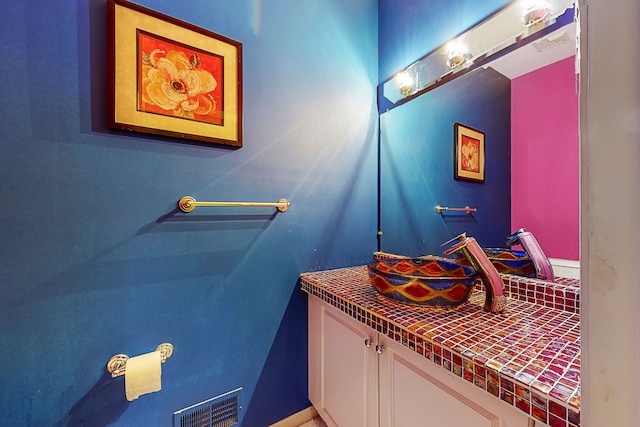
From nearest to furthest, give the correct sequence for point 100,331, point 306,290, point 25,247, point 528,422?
point 528,422
point 25,247
point 100,331
point 306,290

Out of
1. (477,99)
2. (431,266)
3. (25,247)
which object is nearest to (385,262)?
(431,266)

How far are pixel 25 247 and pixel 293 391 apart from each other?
1.19 m

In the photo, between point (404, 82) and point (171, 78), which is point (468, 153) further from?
point (171, 78)

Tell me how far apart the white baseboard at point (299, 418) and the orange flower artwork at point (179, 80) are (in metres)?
1.40

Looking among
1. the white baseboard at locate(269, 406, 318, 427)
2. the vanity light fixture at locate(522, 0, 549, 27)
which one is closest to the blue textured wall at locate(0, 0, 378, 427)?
the white baseboard at locate(269, 406, 318, 427)

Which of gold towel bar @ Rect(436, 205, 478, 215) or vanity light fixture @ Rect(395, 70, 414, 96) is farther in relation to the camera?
vanity light fixture @ Rect(395, 70, 414, 96)

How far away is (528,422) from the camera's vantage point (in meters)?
0.54

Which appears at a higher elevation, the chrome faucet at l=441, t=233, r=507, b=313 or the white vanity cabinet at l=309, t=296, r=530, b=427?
Answer: the chrome faucet at l=441, t=233, r=507, b=313

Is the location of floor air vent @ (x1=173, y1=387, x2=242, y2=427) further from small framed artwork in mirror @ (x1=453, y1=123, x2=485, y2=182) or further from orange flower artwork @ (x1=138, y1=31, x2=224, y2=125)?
small framed artwork in mirror @ (x1=453, y1=123, x2=485, y2=182)

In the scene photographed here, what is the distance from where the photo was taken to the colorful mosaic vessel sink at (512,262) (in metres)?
0.97

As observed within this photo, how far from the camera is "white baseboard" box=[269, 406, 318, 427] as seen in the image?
1276 mm

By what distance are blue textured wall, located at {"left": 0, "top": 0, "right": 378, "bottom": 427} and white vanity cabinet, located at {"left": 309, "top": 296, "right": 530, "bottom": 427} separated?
0.15 metres

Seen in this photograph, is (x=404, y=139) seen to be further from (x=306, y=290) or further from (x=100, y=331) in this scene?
(x=100, y=331)

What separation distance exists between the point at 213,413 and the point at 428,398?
89cm
